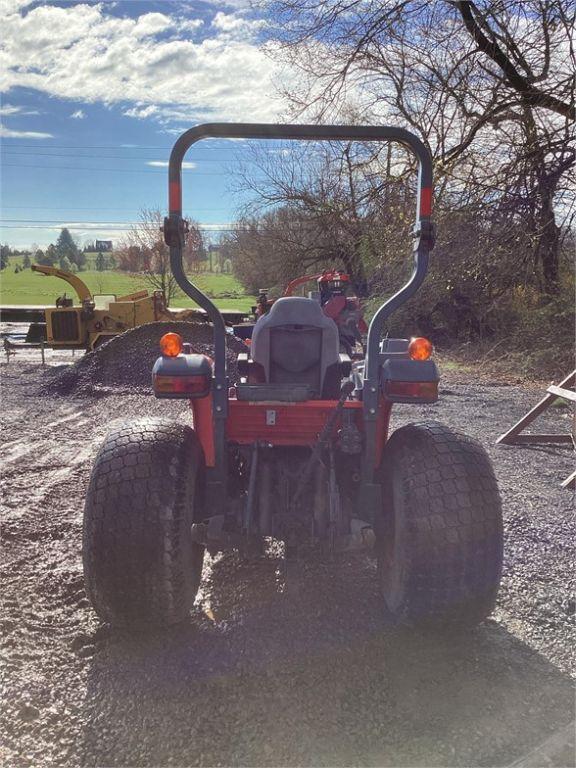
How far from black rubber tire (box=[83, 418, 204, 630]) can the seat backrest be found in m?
0.90

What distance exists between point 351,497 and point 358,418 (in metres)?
0.38

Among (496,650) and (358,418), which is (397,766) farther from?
(358,418)

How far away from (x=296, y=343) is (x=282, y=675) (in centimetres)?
157

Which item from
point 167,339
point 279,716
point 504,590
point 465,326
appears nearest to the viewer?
point 279,716

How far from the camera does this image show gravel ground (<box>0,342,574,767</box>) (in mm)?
1869

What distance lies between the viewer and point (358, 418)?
2.67m

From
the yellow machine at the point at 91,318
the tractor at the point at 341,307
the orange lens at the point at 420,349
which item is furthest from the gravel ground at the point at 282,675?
the yellow machine at the point at 91,318

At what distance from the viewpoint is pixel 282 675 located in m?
2.20

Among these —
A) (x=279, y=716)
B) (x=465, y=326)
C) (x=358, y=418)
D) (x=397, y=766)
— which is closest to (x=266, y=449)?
(x=358, y=418)

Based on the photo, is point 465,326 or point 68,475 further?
point 465,326

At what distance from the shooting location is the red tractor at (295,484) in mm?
2213

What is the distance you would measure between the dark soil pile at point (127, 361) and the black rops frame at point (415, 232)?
18.4ft

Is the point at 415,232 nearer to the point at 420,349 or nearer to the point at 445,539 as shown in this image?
the point at 420,349

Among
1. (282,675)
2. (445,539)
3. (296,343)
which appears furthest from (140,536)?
(296,343)
